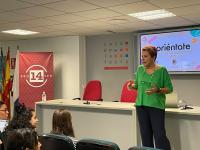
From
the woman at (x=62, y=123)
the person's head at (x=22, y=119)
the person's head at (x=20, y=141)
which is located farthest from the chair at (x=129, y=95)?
the person's head at (x=20, y=141)

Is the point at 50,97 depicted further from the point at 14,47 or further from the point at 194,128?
the point at 194,128

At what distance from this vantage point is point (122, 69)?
684 cm

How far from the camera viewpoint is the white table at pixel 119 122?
10.9 feet

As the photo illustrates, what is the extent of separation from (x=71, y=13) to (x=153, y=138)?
86.9 inches

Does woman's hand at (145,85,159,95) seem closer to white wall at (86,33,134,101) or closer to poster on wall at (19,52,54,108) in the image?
white wall at (86,33,134,101)

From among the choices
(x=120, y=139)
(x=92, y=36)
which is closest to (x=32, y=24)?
(x=92, y=36)

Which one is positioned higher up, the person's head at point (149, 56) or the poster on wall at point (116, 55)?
the poster on wall at point (116, 55)

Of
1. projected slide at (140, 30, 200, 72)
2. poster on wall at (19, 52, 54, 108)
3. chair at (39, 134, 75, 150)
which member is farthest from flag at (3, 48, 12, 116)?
chair at (39, 134, 75, 150)

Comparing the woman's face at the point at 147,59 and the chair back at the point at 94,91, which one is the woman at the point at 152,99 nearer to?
the woman's face at the point at 147,59

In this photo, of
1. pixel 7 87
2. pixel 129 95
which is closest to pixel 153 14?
pixel 129 95

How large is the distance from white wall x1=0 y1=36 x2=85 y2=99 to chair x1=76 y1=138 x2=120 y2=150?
4.80 m

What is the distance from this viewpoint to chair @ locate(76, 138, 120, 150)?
2.06 m

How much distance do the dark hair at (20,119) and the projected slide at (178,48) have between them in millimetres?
4043

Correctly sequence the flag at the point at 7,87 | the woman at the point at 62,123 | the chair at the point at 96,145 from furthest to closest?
the flag at the point at 7,87
the woman at the point at 62,123
the chair at the point at 96,145
